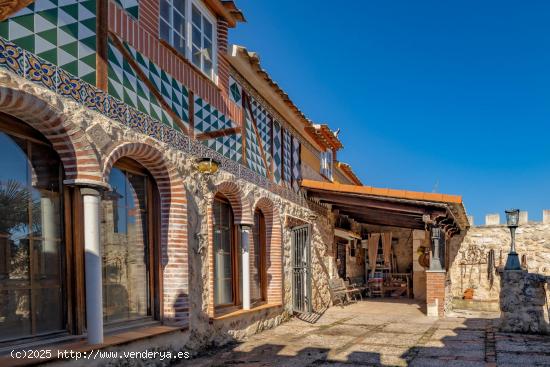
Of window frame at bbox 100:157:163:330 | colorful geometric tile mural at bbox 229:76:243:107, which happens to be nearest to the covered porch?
colorful geometric tile mural at bbox 229:76:243:107

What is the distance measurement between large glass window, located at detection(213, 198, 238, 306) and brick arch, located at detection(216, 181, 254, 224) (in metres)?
0.14

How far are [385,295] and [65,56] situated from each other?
46.5 feet

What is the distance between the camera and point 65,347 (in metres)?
4.35

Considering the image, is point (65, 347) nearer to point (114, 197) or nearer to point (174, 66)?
point (114, 197)

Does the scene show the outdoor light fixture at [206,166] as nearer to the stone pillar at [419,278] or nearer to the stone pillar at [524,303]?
the stone pillar at [524,303]

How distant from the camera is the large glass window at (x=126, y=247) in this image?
5.46 metres

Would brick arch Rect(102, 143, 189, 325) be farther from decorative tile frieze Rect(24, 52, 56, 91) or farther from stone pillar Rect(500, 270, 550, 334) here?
stone pillar Rect(500, 270, 550, 334)

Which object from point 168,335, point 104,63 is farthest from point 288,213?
point 104,63

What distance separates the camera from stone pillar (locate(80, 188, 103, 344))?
4676 mm

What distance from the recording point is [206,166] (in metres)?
6.57

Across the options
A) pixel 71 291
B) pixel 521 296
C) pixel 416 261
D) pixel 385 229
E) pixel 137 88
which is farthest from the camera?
pixel 385 229

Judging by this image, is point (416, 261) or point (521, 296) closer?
point (521, 296)

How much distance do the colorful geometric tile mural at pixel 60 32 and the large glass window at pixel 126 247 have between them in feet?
4.41

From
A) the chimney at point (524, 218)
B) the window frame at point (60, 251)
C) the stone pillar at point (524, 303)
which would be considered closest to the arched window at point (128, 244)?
the window frame at point (60, 251)
